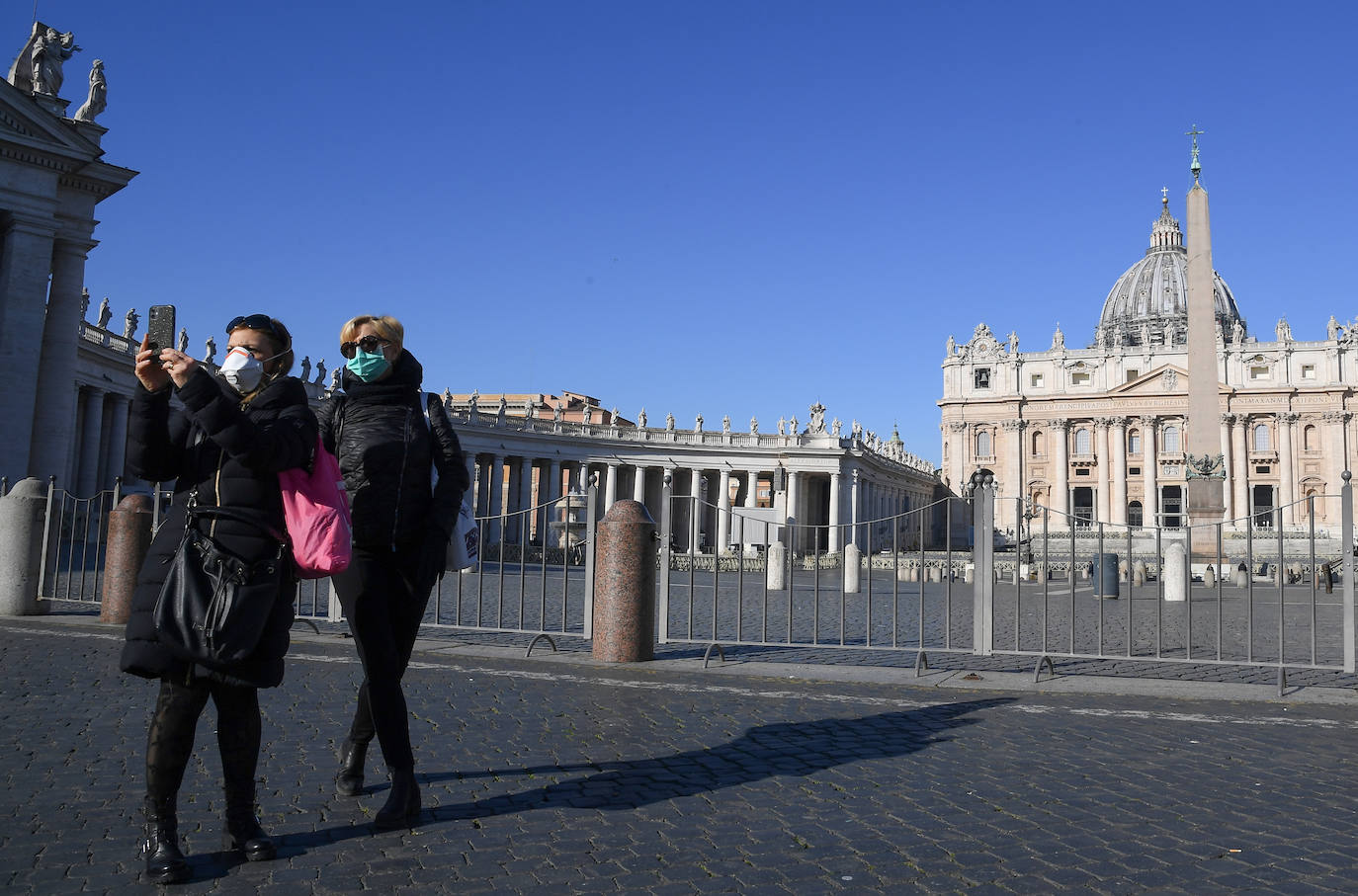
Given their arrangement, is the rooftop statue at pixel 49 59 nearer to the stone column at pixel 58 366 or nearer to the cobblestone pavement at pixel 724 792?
the stone column at pixel 58 366

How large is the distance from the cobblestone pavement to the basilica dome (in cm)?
9753

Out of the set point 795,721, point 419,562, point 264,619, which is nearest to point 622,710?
point 795,721

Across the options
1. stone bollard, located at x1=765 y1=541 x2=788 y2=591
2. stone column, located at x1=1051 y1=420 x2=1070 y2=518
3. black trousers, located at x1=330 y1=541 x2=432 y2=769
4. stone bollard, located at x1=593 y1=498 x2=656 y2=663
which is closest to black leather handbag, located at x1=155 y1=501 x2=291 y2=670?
black trousers, located at x1=330 y1=541 x2=432 y2=769

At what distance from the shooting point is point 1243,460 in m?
79.1

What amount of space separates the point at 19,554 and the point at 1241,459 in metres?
84.4

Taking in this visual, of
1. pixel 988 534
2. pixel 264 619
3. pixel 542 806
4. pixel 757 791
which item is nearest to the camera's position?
pixel 264 619

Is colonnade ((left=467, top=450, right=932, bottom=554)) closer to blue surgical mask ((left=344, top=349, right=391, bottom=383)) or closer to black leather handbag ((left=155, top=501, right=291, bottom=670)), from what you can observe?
blue surgical mask ((left=344, top=349, right=391, bottom=383))

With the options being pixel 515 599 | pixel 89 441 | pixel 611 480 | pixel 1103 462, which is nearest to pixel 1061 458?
pixel 1103 462

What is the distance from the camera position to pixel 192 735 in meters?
3.72

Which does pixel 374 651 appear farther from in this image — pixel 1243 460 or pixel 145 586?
pixel 1243 460

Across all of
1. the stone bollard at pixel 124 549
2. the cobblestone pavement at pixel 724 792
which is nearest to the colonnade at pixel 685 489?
the stone bollard at pixel 124 549

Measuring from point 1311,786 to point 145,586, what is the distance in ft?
18.8

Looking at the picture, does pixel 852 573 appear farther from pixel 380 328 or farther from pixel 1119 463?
pixel 1119 463

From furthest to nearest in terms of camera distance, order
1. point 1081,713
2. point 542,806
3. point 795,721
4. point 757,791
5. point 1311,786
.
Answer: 1. point 1081,713
2. point 795,721
3. point 1311,786
4. point 757,791
5. point 542,806
